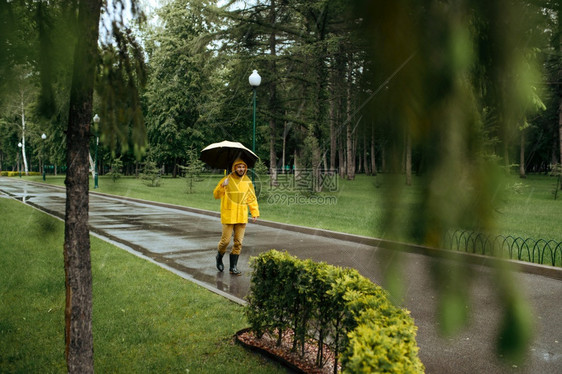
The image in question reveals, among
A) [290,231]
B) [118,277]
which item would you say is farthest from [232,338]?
[290,231]

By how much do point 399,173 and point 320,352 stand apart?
3.27 meters

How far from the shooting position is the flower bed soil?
3.61 meters

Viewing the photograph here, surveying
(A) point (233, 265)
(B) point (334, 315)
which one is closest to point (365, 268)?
(B) point (334, 315)

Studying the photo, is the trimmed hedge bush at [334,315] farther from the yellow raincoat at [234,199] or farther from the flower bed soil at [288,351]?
the yellow raincoat at [234,199]

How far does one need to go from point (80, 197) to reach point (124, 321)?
2.64 m

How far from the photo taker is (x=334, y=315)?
3.47 meters

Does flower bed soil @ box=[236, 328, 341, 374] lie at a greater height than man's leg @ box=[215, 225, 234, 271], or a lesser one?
lesser

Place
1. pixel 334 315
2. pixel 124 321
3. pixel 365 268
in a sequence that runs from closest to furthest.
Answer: pixel 365 268 < pixel 334 315 < pixel 124 321

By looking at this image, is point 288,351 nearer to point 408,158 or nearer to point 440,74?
point 408,158

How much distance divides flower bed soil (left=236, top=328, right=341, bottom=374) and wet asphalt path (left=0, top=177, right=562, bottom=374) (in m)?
0.89

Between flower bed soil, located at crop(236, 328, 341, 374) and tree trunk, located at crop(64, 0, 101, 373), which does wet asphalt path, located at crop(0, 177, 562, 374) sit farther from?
flower bed soil, located at crop(236, 328, 341, 374)

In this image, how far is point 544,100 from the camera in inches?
27.2

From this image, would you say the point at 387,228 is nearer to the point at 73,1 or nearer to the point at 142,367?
the point at 73,1

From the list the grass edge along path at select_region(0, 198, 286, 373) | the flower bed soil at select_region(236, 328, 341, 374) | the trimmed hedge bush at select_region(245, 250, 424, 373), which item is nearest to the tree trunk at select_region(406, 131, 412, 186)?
the trimmed hedge bush at select_region(245, 250, 424, 373)
